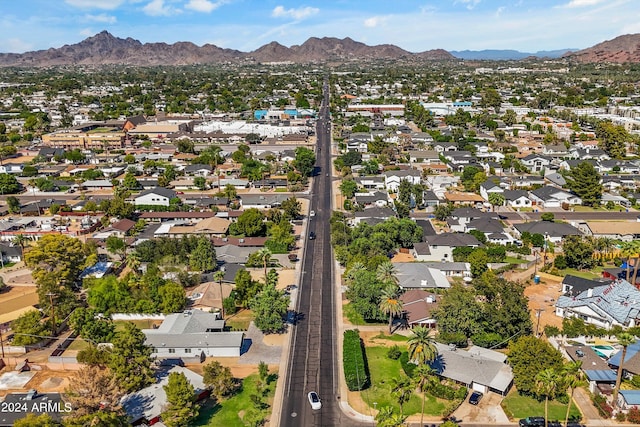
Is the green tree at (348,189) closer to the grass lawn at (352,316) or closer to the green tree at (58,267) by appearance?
the grass lawn at (352,316)

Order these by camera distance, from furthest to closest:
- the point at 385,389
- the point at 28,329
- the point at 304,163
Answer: the point at 304,163, the point at 28,329, the point at 385,389

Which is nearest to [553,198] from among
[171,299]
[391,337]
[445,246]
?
[445,246]

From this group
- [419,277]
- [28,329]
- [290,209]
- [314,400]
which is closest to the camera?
[314,400]

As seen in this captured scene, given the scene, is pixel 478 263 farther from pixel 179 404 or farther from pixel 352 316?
pixel 179 404

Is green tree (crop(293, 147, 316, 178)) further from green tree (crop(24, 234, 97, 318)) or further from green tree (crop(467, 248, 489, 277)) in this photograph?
green tree (crop(24, 234, 97, 318))

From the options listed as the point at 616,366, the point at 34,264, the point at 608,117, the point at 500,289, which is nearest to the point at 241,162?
the point at 34,264

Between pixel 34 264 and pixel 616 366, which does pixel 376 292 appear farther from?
pixel 34 264
